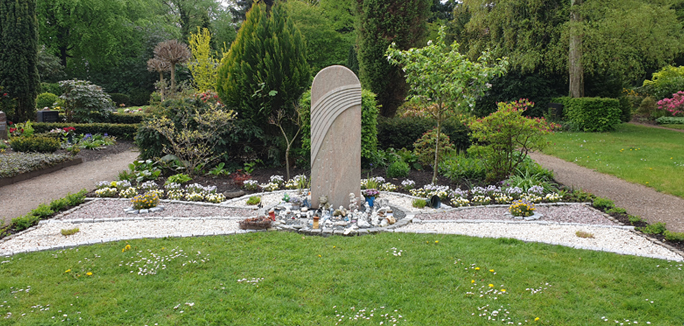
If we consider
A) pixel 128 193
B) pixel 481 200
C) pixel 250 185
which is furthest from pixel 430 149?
pixel 128 193

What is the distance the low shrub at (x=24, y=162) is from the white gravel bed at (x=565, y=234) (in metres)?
7.51

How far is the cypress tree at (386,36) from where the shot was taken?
11023 mm

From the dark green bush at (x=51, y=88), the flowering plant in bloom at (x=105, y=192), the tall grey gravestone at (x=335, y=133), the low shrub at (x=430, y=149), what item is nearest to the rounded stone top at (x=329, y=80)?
the tall grey gravestone at (x=335, y=133)

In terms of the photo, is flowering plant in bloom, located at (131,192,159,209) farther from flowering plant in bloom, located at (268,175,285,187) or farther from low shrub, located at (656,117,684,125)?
low shrub, located at (656,117,684,125)

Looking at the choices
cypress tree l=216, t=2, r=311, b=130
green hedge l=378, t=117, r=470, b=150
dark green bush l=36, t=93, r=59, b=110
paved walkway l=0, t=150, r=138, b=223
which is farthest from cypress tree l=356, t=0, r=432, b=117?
dark green bush l=36, t=93, r=59, b=110

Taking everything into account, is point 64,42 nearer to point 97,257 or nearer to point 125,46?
point 125,46

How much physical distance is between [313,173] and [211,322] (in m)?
3.01

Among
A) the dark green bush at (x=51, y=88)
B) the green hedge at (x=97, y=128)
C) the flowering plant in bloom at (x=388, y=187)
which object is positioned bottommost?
the flowering plant in bloom at (x=388, y=187)

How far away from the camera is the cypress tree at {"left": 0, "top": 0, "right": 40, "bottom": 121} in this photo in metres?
13.9

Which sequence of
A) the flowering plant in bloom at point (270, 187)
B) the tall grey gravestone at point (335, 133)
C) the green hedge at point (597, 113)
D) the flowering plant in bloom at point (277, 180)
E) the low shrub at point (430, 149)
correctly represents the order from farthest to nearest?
the green hedge at point (597, 113) < the low shrub at point (430, 149) < the flowering plant in bloom at point (277, 180) < the flowering plant in bloom at point (270, 187) < the tall grey gravestone at point (335, 133)

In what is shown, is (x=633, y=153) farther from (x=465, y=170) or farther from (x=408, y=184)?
(x=408, y=184)

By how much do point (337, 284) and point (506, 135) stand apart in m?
4.87

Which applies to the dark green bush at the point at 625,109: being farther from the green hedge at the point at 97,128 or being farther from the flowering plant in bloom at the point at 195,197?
the green hedge at the point at 97,128

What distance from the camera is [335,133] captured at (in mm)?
5707
